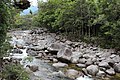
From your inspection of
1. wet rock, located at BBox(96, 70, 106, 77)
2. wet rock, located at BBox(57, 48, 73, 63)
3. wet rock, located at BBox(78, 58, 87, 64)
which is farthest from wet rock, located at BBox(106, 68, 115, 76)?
wet rock, located at BBox(57, 48, 73, 63)

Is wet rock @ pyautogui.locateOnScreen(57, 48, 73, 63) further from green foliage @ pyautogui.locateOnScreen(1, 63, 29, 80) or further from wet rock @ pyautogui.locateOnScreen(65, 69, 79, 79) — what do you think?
green foliage @ pyautogui.locateOnScreen(1, 63, 29, 80)

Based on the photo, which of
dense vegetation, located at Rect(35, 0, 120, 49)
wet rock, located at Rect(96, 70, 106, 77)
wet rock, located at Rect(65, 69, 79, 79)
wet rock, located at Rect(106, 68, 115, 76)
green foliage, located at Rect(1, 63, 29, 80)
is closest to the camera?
green foliage, located at Rect(1, 63, 29, 80)

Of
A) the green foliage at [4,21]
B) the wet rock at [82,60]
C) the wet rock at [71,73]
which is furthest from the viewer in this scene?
the wet rock at [82,60]

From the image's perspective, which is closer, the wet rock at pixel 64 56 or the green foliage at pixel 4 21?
the green foliage at pixel 4 21

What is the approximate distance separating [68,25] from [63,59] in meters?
15.2

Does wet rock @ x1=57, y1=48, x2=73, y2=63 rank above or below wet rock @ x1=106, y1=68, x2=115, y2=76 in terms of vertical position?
above

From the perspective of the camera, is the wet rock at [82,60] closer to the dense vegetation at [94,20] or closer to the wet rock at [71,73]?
the wet rock at [71,73]

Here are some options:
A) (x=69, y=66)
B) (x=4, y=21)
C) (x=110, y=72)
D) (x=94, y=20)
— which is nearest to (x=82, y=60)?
(x=69, y=66)

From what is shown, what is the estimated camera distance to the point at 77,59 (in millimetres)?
18984

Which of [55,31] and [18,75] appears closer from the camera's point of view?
[18,75]

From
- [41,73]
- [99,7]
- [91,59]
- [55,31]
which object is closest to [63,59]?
[91,59]

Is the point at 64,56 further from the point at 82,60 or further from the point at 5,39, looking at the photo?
the point at 5,39

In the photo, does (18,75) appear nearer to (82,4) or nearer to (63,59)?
(63,59)

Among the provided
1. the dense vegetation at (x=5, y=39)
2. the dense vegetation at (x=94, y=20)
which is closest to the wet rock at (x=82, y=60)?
the dense vegetation at (x=94, y=20)
